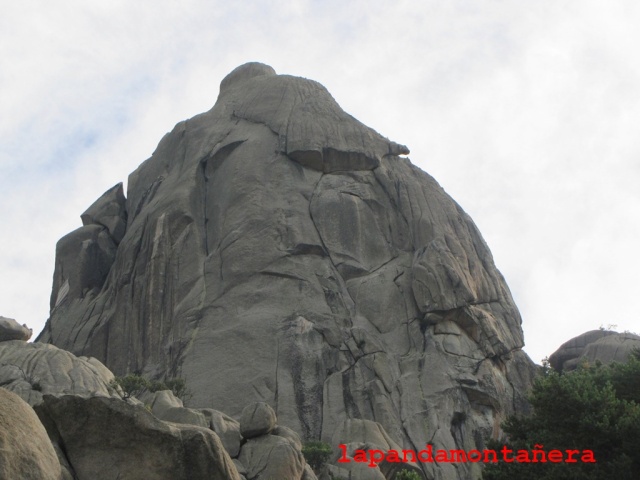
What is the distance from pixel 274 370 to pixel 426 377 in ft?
22.6

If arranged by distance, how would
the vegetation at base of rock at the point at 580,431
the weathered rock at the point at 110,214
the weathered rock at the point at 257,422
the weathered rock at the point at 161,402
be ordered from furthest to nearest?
the weathered rock at the point at 110,214
the weathered rock at the point at 161,402
the weathered rock at the point at 257,422
the vegetation at base of rock at the point at 580,431

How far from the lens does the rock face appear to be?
43562mm

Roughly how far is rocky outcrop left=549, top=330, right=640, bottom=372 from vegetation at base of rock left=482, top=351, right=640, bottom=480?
2136cm

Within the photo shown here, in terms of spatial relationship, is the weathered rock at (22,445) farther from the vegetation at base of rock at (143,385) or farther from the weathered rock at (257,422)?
the vegetation at base of rock at (143,385)

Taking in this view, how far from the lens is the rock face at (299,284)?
43.6 m

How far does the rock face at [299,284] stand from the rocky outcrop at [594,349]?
6756mm

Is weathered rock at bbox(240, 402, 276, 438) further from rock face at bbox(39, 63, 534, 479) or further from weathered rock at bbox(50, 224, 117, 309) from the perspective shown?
weathered rock at bbox(50, 224, 117, 309)

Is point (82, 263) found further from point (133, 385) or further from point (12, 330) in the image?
point (12, 330)

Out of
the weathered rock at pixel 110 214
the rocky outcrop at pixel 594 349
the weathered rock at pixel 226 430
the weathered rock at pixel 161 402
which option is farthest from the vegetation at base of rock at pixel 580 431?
the weathered rock at pixel 110 214

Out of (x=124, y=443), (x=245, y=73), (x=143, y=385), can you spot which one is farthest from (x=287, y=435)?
(x=245, y=73)

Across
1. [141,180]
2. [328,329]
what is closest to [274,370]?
[328,329]

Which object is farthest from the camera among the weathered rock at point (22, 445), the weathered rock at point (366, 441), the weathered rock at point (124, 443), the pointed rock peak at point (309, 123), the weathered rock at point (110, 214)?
the weathered rock at point (110, 214)

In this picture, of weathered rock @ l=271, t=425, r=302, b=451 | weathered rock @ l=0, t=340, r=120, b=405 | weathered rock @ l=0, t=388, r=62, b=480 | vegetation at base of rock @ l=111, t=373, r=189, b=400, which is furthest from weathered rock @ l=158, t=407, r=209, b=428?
weathered rock @ l=0, t=388, r=62, b=480

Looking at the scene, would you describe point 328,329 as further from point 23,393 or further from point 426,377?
point 23,393
